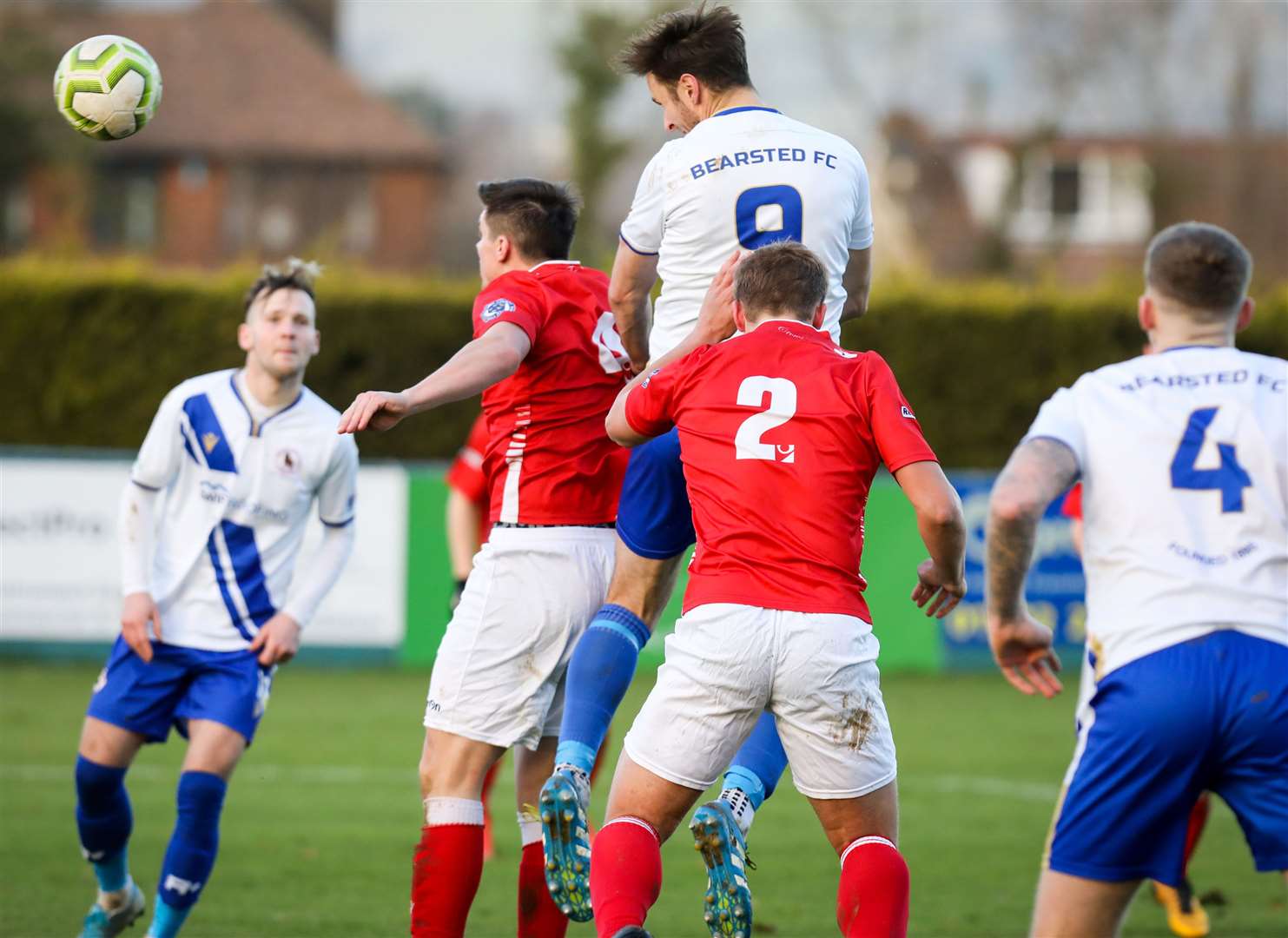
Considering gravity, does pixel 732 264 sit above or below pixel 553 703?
above

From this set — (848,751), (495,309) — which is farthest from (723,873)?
(495,309)

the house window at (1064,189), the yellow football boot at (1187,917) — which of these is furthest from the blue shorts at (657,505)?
the house window at (1064,189)

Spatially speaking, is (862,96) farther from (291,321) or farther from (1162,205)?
(291,321)

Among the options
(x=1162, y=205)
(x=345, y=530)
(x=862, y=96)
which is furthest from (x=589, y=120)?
(x=345, y=530)

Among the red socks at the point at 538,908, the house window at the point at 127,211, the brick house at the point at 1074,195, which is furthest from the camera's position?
the house window at the point at 127,211

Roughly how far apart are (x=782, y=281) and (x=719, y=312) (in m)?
0.27

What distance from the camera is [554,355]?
542 centimetres

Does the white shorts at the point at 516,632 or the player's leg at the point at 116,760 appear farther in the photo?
the player's leg at the point at 116,760

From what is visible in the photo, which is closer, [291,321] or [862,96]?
[291,321]

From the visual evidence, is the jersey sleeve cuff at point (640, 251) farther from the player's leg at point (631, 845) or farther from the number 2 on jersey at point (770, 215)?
the player's leg at point (631, 845)

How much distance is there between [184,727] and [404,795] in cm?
386

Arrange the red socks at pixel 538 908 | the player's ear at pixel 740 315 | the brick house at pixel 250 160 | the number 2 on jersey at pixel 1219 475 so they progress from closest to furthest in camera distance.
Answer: the number 2 on jersey at pixel 1219 475 → the player's ear at pixel 740 315 → the red socks at pixel 538 908 → the brick house at pixel 250 160

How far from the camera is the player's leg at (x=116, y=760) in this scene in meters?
6.14

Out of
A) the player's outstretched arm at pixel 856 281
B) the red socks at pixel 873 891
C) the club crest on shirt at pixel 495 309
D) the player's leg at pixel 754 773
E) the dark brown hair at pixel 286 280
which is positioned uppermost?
the dark brown hair at pixel 286 280
